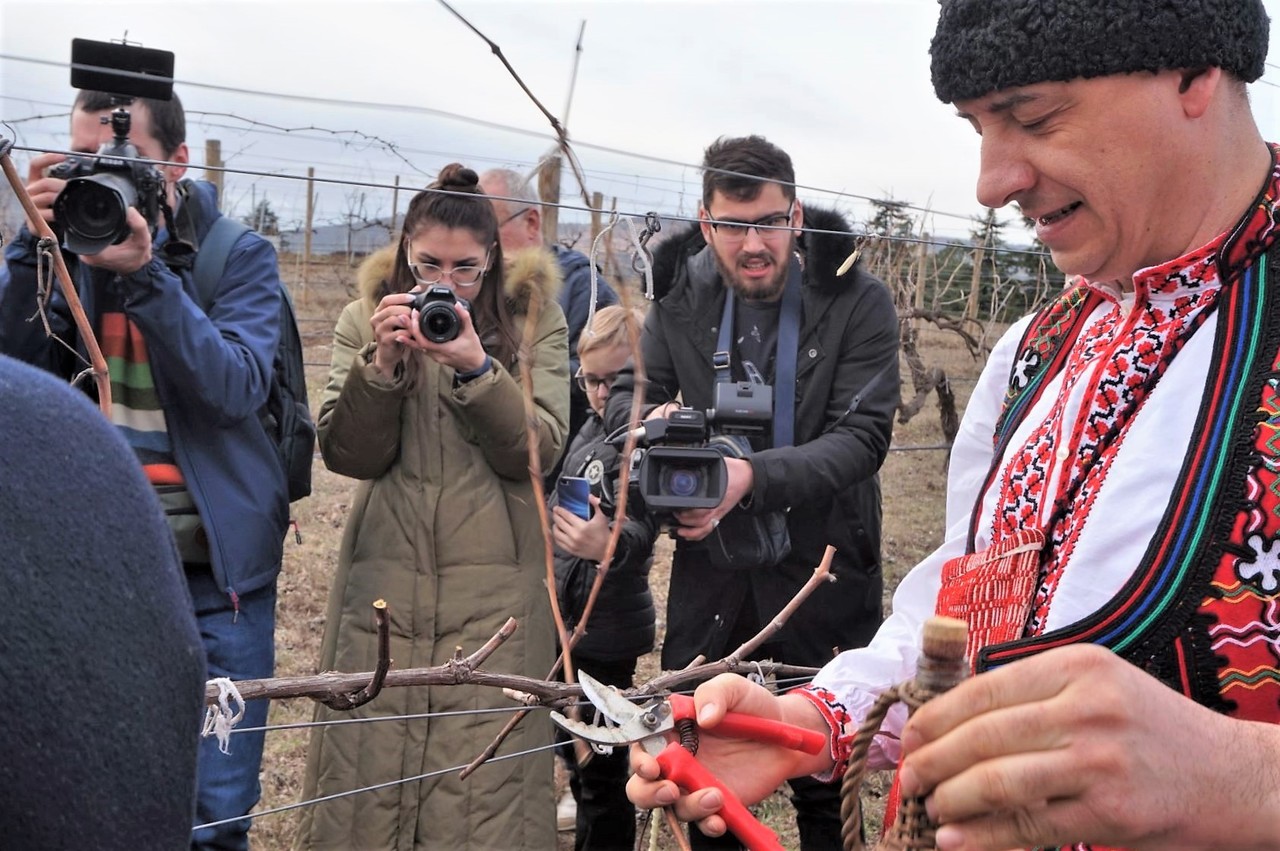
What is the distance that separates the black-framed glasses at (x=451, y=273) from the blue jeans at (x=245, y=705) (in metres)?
0.75

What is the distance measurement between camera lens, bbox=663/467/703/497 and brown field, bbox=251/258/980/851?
0.65m

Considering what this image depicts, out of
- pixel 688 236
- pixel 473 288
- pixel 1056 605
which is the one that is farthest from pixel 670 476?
pixel 1056 605

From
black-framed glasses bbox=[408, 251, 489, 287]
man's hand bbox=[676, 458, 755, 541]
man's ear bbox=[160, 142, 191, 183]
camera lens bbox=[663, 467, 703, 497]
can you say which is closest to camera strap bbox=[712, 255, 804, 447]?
man's hand bbox=[676, 458, 755, 541]

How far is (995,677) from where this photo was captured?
81 cm

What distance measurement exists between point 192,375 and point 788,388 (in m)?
1.32

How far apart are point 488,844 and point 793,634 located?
0.84m

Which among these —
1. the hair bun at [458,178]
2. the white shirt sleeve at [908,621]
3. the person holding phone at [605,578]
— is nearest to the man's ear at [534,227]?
the person holding phone at [605,578]

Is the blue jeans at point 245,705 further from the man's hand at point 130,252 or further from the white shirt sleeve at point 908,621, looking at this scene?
the white shirt sleeve at point 908,621

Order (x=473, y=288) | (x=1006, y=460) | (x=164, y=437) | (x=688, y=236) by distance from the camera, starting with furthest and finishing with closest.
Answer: (x=688, y=236) < (x=473, y=288) < (x=164, y=437) < (x=1006, y=460)

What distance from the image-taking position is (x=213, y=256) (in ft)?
7.98

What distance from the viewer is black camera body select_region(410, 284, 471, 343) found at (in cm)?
232

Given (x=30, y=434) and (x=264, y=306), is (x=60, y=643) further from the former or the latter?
(x=264, y=306)

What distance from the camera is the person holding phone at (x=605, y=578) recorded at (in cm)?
264

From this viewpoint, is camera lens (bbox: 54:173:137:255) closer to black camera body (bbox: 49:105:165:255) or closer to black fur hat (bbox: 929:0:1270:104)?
black camera body (bbox: 49:105:165:255)
